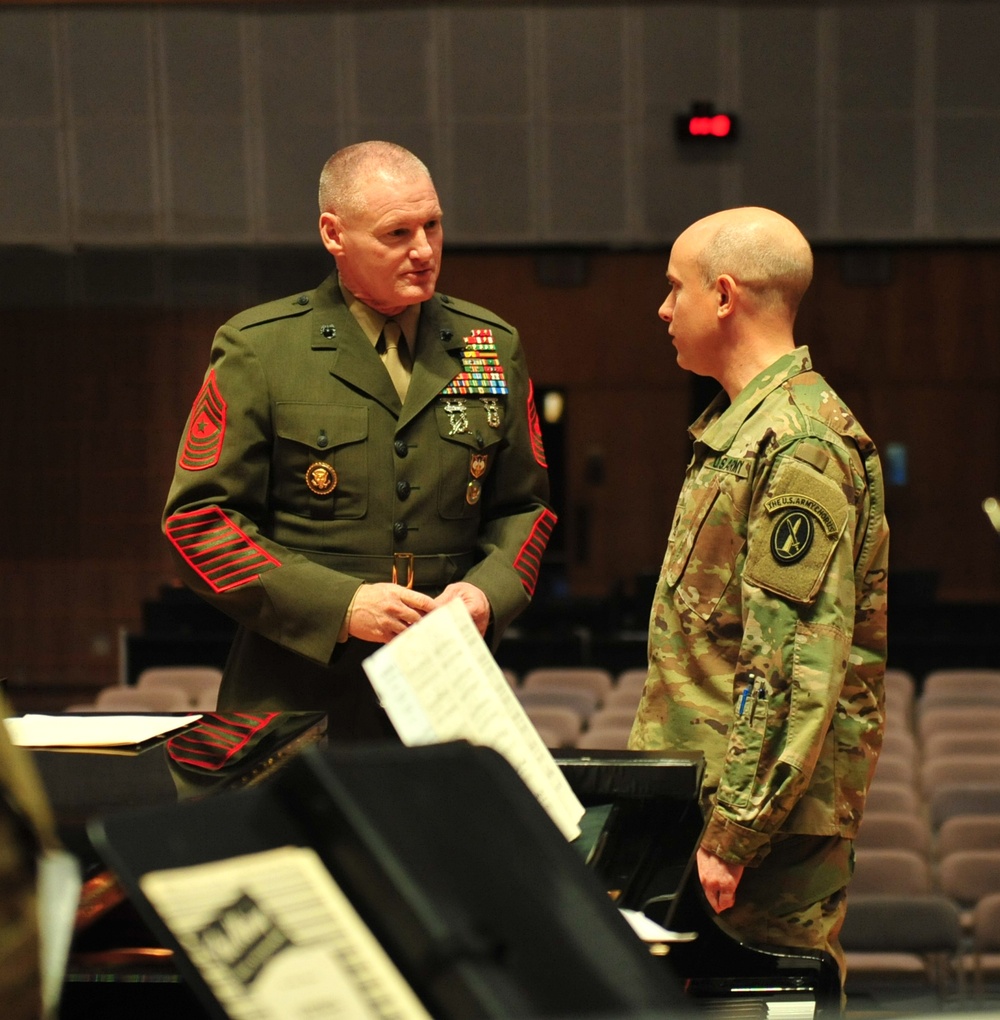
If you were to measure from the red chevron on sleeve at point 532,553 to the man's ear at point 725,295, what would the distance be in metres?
0.51

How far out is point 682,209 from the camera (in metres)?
8.22

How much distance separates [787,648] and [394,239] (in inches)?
36.4

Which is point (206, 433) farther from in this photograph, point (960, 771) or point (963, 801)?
point (960, 771)

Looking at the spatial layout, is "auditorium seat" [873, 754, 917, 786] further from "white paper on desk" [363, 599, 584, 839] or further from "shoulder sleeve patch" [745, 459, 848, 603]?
"white paper on desk" [363, 599, 584, 839]

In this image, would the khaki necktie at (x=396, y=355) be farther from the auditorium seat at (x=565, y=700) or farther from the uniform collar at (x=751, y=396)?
the auditorium seat at (x=565, y=700)

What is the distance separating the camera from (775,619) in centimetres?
201

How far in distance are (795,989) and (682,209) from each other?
6.95 metres

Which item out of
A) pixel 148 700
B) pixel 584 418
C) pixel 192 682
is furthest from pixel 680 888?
pixel 584 418

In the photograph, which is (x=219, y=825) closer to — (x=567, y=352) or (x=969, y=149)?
(x=969, y=149)

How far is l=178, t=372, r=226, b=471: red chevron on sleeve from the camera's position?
2328 millimetres

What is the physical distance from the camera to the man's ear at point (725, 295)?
218 centimetres

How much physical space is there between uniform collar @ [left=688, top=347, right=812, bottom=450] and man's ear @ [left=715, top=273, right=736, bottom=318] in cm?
11

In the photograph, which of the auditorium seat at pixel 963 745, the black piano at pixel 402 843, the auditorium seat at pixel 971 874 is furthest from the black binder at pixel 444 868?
the auditorium seat at pixel 963 745

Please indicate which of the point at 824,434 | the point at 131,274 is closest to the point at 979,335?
the point at 131,274
